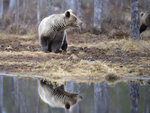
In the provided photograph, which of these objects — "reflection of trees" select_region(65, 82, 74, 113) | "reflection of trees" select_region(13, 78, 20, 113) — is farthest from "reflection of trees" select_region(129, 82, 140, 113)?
"reflection of trees" select_region(13, 78, 20, 113)

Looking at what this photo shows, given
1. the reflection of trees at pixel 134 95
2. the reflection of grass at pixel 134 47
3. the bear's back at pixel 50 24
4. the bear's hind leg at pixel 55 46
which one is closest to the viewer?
the reflection of trees at pixel 134 95

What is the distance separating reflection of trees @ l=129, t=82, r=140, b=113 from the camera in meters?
5.62

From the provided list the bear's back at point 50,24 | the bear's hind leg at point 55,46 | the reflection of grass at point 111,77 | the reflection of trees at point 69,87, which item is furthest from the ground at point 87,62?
the bear's back at point 50,24

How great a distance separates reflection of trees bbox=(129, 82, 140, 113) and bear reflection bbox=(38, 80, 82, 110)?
1.02m

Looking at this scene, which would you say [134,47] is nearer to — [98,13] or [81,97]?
[81,97]

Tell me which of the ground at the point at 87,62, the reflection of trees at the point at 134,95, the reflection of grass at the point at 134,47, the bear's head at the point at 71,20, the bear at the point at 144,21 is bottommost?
the reflection of trees at the point at 134,95

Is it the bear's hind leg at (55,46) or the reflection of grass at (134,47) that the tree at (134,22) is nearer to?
the reflection of grass at (134,47)

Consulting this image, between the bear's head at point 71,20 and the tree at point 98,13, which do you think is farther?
the tree at point 98,13

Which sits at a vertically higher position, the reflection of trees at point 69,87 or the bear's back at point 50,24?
the bear's back at point 50,24

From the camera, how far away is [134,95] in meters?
6.71

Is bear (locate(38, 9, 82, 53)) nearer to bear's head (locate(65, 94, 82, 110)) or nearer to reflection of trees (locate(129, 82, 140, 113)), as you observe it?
reflection of trees (locate(129, 82, 140, 113))

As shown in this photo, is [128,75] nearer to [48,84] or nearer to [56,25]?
[48,84]

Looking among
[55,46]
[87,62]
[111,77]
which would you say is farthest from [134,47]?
[111,77]

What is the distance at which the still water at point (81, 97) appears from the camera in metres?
5.57
